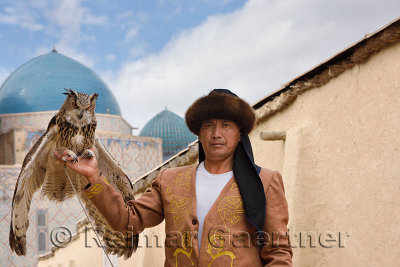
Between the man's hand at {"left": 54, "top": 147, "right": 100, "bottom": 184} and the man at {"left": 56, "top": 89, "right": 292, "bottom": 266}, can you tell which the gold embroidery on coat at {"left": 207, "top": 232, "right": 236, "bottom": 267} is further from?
the man's hand at {"left": 54, "top": 147, "right": 100, "bottom": 184}

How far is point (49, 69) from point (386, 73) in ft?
56.4

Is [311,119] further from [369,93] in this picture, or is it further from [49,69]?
[49,69]

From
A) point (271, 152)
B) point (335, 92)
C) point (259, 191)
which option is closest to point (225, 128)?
point (259, 191)

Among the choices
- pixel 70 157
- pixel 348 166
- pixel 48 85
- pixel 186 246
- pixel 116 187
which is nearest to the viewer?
pixel 70 157

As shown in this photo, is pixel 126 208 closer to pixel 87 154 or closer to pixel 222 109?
pixel 87 154

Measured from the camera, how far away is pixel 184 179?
229 centimetres

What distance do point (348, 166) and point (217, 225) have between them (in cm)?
185

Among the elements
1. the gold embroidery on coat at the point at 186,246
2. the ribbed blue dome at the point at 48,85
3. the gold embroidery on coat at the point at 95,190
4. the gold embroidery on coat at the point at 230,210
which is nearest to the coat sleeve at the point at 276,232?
the gold embroidery on coat at the point at 230,210

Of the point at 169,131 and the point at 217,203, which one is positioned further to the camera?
the point at 169,131

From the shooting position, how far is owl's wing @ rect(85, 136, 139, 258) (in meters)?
2.26

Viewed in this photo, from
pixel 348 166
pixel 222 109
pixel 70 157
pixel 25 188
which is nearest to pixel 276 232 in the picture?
pixel 222 109

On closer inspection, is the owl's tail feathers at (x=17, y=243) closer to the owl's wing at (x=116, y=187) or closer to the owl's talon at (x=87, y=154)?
the owl's wing at (x=116, y=187)

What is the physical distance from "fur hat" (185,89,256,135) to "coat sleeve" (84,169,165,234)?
431 millimetres

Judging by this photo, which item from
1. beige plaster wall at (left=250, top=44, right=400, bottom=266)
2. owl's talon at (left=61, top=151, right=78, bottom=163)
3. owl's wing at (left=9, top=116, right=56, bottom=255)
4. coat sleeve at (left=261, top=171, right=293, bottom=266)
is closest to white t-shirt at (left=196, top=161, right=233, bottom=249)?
coat sleeve at (left=261, top=171, right=293, bottom=266)
